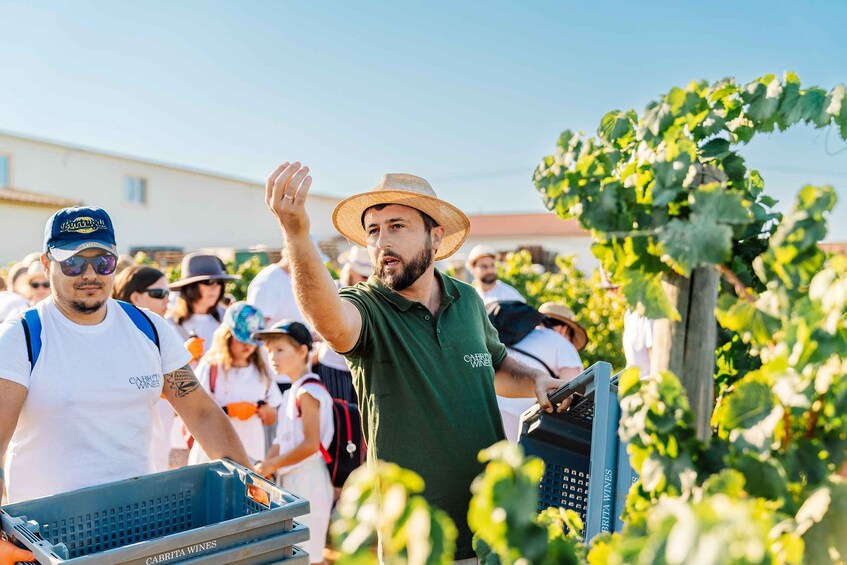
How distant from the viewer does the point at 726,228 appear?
1126mm

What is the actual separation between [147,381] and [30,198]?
24.8 meters

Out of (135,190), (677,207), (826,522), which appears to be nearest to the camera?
(826,522)

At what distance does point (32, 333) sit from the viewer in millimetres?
2473

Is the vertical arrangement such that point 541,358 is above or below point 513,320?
below

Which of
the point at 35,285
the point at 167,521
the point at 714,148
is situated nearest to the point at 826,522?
the point at 714,148

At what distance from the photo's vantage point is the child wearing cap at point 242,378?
4.66m

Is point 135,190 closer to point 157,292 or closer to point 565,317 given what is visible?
point 157,292

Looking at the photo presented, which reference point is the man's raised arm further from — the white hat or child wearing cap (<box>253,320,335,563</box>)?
the white hat

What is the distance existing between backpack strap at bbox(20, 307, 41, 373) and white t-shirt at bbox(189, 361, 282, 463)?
2156 millimetres

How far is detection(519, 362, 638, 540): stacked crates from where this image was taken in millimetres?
2105

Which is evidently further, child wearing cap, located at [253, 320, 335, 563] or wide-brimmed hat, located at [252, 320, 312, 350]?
wide-brimmed hat, located at [252, 320, 312, 350]

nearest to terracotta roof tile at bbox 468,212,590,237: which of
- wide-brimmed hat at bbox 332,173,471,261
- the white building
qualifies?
the white building

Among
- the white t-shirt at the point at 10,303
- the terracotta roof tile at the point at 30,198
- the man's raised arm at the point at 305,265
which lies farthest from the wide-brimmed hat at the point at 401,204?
the terracotta roof tile at the point at 30,198

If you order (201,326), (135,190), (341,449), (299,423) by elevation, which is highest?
(135,190)
